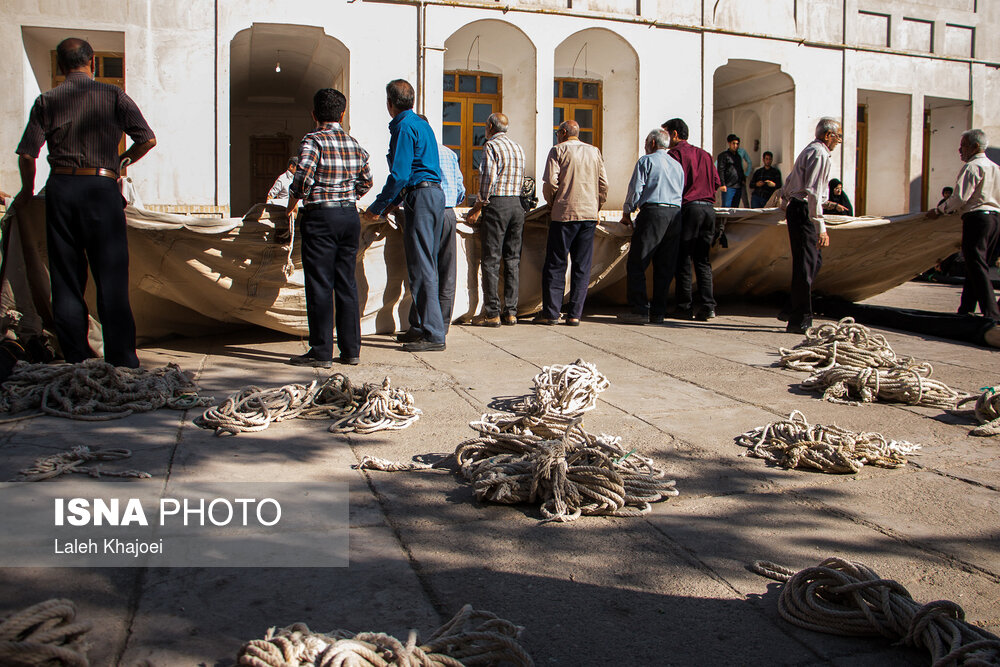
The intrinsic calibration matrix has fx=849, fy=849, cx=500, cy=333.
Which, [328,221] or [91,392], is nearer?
[91,392]

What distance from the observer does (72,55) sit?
207 inches

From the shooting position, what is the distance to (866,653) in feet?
7.67

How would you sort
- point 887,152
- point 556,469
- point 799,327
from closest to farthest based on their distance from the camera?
point 556,469
point 799,327
point 887,152

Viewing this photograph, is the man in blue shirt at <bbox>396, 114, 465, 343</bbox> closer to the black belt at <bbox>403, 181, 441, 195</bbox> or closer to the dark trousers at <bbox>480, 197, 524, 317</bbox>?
the black belt at <bbox>403, 181, 441, 195</bbox>

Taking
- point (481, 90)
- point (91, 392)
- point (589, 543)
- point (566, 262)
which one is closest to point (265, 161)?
point (481, 90)

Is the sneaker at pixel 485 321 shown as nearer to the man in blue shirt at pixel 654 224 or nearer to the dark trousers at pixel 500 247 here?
the dark trousers at pixel 500 247

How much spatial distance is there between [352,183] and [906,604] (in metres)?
Result: 4.71

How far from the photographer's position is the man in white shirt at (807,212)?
755 cm

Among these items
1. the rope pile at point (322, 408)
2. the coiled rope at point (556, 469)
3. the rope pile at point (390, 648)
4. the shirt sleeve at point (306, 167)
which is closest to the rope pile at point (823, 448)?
the coiled rope at point (556, 469)

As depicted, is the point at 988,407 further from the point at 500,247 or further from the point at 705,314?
the point at 500,247

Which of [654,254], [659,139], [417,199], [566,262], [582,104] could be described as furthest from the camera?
[582,104]

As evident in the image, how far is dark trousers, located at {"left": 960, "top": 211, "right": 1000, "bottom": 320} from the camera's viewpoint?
25.9ft

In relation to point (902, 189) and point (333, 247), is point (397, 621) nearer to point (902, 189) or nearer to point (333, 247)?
point (333, 247)

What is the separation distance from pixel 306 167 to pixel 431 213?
134 cm
